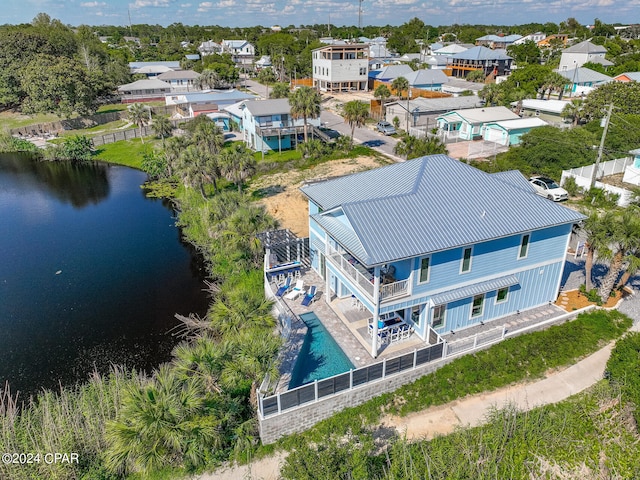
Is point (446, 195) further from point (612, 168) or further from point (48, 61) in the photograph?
point (48, 61)

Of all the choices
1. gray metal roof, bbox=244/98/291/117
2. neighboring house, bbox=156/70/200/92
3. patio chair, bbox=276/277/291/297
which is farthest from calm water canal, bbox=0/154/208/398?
neighboring house, bbox=156/70/200/92

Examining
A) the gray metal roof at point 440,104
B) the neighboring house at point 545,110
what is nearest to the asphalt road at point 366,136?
the gray metal roof at point 440,104

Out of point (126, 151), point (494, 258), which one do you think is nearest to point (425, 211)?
point (494, 258)

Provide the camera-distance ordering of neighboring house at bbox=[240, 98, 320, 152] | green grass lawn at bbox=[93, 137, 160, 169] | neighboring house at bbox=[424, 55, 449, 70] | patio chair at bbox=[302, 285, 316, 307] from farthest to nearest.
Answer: neighboring house at bbox=[424, 55, 449, 70], green grass lawn at bbox=[93, 137, 160, 169], neighboring house at bbox=[240, 98, 320, 152], patio chair at bbox=[302, 285, 316, 307]

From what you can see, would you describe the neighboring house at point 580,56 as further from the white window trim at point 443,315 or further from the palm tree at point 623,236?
the white window trim at point 443,315

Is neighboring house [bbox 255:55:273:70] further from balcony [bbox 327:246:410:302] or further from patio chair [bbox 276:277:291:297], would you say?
balcony [bbox 327:246:410:302]

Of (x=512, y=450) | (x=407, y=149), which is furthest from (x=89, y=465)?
(x=407, y=149)
